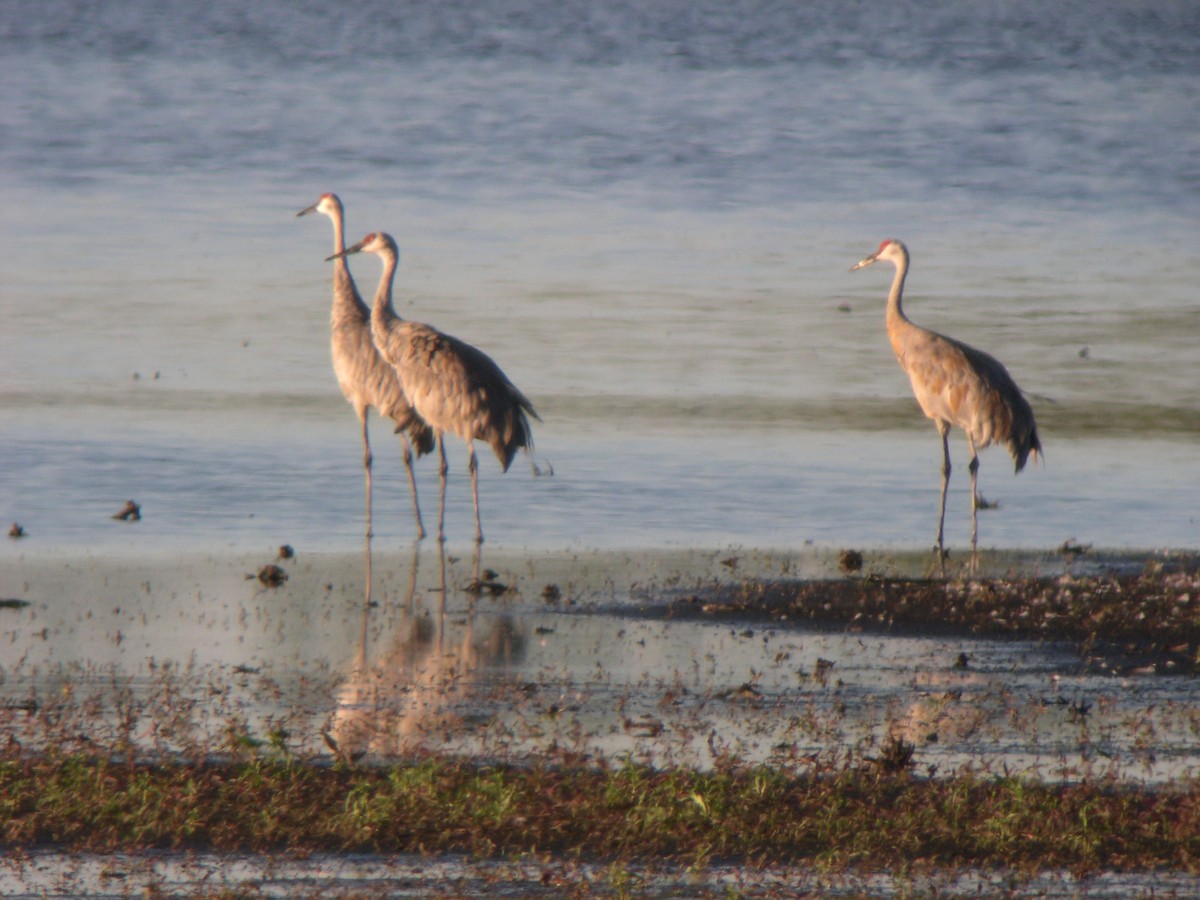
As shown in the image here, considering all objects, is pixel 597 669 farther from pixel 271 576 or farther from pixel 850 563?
pixel 850 563

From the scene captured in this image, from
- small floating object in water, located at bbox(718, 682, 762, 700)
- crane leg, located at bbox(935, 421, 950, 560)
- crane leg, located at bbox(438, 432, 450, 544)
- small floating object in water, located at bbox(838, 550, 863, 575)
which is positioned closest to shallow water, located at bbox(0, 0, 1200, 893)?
small floating object in water, located at bbox(718, 682, 762, 700)

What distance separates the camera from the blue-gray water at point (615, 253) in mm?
14789

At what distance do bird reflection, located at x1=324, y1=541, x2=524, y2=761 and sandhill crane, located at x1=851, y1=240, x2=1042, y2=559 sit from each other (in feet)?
14.4

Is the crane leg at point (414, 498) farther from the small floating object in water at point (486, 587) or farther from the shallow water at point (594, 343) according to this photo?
the small floating object in water at point (486, 587)

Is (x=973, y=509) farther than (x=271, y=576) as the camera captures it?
Yes

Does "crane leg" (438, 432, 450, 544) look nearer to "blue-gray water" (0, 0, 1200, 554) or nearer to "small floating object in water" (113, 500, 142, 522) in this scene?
"blue-gray water" (0, 0, 1200, 554)

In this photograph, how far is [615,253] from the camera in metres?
30.3

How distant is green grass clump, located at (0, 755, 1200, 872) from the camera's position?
641 cm

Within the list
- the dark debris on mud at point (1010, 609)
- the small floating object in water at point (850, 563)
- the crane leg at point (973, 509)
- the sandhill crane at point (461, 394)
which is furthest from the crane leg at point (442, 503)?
the crane leg at point (973, 509)

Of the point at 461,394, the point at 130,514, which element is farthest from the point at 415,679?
the point at 130,514

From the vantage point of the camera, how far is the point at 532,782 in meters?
6.93

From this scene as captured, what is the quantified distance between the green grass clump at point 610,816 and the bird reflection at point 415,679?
0.54m

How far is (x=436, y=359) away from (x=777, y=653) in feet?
16.1

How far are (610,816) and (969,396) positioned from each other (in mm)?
7897
